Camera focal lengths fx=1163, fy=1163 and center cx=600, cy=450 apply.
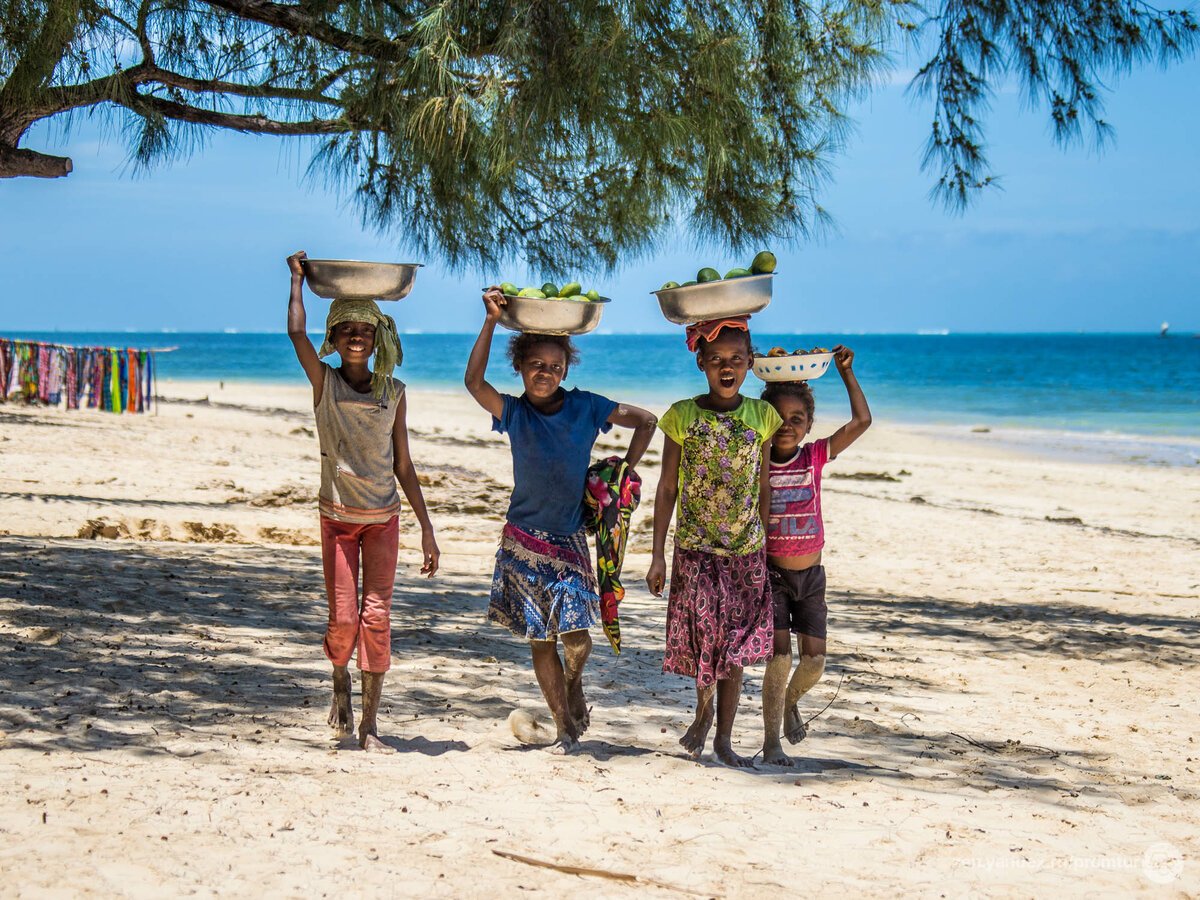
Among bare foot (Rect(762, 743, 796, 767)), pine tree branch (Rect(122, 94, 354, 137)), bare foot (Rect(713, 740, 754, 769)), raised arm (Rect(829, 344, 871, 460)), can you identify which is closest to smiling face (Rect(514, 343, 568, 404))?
raised arm (Rect(829, 344, 871, 460))

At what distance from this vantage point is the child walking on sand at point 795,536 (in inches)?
158

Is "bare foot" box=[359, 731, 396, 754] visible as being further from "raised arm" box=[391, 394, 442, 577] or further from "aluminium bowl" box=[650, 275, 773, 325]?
"aluminium bowl" box=[650, 275, 773, 325]

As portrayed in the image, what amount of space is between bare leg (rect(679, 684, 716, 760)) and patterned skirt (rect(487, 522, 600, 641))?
18.7 inches

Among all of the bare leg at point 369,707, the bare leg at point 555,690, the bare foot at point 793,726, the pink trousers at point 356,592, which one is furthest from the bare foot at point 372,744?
the bare foot at point 793,726

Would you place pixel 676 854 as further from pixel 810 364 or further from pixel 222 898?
pixel 810 364

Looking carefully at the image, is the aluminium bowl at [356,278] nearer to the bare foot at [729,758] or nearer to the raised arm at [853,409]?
the raised arm at [853,409]

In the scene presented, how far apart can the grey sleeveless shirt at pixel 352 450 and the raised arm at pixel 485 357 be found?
322mm

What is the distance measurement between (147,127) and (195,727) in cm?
343

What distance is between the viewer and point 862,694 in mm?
5148

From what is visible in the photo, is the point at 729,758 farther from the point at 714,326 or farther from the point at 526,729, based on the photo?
the point at 714,326

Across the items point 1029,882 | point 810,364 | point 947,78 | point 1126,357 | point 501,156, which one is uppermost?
point 1126,357

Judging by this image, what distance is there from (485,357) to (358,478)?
60 centimetres

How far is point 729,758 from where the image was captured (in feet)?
12.8

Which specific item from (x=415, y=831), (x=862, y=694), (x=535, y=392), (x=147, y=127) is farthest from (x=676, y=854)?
(x=147, y=127)
